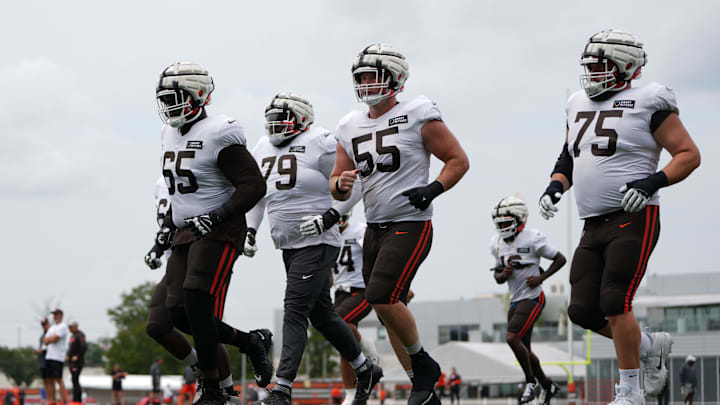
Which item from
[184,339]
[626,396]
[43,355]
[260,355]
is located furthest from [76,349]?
[626,396]

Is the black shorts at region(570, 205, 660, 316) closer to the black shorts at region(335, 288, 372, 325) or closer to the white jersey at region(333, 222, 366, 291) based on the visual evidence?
the black shorts at region(335, 288, 372, 325)

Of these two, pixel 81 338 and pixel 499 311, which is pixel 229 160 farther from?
pixel 499 311

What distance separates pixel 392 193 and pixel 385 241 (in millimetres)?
391

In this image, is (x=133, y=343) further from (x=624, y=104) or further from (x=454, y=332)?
(x=624, y=104)

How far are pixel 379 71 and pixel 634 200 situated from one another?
2.33 metres

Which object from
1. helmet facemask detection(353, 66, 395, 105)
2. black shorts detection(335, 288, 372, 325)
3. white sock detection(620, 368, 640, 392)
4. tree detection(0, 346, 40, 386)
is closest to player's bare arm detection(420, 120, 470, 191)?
helmet facemask detection(353, 66, 395, 105)

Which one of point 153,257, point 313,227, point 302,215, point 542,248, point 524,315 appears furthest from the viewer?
point 542,248

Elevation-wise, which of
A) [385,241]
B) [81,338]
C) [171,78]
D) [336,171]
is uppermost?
[171,78]

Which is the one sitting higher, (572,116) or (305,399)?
(572,116)

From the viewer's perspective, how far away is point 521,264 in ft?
44.4

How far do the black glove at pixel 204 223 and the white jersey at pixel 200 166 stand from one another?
357 mm

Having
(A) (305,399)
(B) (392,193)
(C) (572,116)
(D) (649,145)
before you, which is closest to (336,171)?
(B) (392,193)

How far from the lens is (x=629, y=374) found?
7254 millimetres

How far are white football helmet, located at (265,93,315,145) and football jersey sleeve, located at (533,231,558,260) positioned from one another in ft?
16.4
